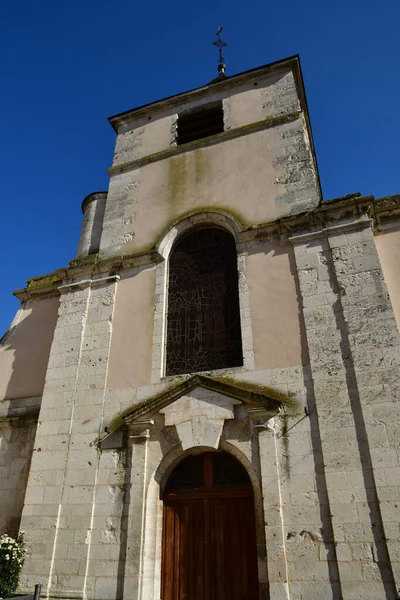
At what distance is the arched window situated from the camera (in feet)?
20.9

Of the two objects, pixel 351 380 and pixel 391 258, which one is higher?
pixel 391 258

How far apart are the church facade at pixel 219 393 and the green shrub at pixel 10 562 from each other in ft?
0.56

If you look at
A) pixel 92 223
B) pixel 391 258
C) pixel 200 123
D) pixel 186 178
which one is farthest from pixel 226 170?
pixel 391 258

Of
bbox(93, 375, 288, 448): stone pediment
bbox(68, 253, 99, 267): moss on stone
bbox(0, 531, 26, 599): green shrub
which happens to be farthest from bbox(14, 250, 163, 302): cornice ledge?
bbox(0, 531, 26, 599): green shrub

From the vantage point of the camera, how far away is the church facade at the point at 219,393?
485cm

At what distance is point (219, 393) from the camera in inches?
224

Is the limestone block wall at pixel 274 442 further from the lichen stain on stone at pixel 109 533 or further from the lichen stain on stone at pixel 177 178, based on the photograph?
the lichen stain on stone at pixel 177 178

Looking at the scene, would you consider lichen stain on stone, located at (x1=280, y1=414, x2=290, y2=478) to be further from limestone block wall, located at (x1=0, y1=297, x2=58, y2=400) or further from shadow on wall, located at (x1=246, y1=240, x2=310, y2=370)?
limestone block wall, located at (x1=0, y1=297, x2=58, y2=400)

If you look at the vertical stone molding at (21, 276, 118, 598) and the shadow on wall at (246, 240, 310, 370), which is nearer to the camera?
the vertical stone molding at (21, 276, 118, 598)

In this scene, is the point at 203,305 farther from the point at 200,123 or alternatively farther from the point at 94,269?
the point at 200,123

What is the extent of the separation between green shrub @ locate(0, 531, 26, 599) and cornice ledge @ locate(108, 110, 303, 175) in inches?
258

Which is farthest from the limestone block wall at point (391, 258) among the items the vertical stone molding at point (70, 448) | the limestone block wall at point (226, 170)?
the vertical stone molding at point (70, 448)

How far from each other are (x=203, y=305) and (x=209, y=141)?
3.41 metres

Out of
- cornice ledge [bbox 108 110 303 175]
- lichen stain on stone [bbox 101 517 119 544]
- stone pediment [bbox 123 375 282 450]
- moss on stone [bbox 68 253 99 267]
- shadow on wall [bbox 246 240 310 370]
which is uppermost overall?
cornice ledge [bbox 108 110 303 175]
